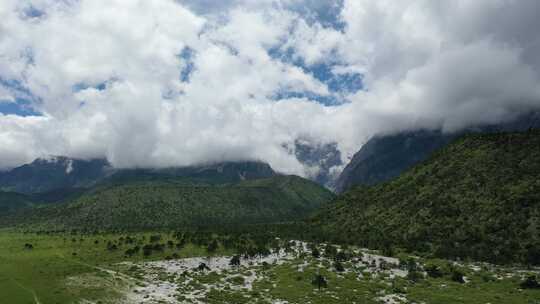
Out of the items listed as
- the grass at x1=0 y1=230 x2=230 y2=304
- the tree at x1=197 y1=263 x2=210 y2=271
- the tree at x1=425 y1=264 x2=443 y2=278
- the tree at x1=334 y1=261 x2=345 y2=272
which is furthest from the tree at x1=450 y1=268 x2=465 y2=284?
the grass at x1=0 y1=230 x2=230 y2=304

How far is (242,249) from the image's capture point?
151000mm

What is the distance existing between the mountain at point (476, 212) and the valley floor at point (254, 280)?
14779 millimetres

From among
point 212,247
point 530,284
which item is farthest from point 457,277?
point 212,247

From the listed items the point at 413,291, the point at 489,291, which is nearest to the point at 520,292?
the point at 489,291

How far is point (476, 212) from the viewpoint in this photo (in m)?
145

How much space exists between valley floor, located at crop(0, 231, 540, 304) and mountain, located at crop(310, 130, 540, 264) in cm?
1478

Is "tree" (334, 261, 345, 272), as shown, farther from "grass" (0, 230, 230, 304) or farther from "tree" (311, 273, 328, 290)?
"grass" (0, 230, 230, 304)

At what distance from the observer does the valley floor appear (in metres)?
78.7

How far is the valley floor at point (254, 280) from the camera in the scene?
78.7 meters

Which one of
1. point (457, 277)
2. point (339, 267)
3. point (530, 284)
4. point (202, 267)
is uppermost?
point (530, 284)

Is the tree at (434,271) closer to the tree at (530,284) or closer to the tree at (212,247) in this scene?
the tree at (530,284)

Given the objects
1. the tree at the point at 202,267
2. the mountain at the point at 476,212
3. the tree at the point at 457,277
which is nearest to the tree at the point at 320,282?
the tree at the point at 457,277

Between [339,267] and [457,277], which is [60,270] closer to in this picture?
[339,267]

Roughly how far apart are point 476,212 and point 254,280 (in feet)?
295
